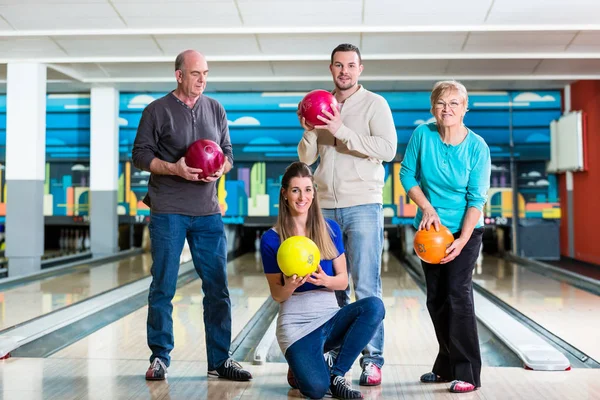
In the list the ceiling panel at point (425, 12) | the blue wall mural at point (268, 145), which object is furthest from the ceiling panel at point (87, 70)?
the ceiling panel at point (425, 12)

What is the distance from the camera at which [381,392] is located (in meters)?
2.64

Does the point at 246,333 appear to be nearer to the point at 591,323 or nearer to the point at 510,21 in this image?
the point at 591,323

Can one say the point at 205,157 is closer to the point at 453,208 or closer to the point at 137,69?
the point at 453,208

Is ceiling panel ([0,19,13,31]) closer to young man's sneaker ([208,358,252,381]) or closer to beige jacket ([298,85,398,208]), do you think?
beige jacket ([298,85,398,208])

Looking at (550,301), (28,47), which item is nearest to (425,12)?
(550,301)

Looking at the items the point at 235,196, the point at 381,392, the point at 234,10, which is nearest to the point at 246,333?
the point at 381,392

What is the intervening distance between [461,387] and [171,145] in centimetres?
158

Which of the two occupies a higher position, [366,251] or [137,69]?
[137,69]

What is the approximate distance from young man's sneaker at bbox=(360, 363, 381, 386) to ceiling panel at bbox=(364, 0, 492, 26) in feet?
10.8

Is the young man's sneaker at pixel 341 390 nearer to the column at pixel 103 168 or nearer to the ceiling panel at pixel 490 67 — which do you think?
the ceiling panel at pixel 490 67

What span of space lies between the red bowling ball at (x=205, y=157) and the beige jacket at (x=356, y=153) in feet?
1.35

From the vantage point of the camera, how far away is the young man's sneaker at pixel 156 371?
9.18 ft

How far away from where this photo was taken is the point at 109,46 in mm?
6379

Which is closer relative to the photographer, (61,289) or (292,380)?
(292,380)
